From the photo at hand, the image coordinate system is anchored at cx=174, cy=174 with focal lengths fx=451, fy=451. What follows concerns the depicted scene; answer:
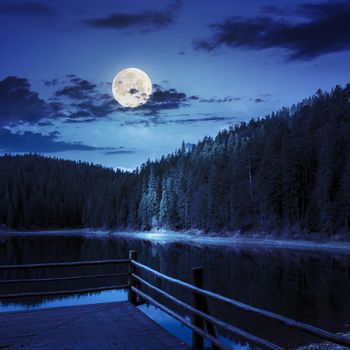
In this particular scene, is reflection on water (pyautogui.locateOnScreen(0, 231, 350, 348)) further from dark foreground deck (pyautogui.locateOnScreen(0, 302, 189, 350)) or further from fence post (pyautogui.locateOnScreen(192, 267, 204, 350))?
fence post (pyautogui.locateOnScreen(192, 267, 204, 350))

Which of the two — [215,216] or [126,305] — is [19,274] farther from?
[215,216]

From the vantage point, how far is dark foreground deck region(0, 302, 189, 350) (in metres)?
8.01

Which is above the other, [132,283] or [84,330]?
[132,283]

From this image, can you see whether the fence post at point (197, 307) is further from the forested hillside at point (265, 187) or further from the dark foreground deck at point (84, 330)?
the forested hillside at point (265, 187)

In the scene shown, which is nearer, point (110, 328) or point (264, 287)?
point (110, 328)

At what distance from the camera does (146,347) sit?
7883 millimetres

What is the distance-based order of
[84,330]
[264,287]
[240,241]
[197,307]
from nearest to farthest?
[197,307]
[84,330]
[264,287]
[240,241]

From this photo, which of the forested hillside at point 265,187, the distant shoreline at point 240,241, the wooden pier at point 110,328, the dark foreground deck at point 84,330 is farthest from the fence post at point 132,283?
the forested hillside at point 265,187

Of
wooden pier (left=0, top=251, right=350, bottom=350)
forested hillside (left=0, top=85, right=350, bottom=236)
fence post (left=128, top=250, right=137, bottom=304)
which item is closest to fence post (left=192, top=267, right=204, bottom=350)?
wooden pier (left=0, top=251, right=350, bottom=350)

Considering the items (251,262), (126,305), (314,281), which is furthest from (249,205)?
(126,305)

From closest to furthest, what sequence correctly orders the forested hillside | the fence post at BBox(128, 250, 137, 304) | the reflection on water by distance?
the fence post at BBox(128, 250, 137, 304) < the reflection on water < the forested hillside

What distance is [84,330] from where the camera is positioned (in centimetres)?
902

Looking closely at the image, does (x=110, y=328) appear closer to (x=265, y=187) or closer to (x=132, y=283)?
(x=132, y=283)

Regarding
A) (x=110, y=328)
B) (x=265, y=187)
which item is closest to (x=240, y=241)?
(x=265, y=187)
